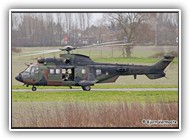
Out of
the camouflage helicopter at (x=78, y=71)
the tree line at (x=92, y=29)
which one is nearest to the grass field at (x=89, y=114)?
the camouflage helicopter at (x=78, y=71)

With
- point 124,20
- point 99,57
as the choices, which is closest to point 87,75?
point 99,57

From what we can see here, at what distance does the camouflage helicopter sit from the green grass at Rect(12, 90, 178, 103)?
9cm

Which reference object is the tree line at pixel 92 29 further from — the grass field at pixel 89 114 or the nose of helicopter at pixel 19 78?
the grass field at pixel 89 114

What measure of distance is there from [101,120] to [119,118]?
0.19 m

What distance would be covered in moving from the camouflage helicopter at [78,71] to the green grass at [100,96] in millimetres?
90

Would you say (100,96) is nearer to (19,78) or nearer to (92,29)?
(92,29)

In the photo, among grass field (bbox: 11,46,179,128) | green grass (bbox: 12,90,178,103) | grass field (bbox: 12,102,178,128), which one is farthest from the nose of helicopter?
grass field (bbox: 12,102,178,128)

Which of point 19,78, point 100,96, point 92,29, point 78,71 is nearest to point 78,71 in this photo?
point 78,71

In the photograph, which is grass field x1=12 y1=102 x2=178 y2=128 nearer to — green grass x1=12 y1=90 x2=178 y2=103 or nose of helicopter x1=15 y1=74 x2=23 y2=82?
green grass x1=12 y1=90 x2=178 y2=103

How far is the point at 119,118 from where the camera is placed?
23.7 feet

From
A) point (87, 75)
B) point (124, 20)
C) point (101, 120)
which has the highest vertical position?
point (124, 20)

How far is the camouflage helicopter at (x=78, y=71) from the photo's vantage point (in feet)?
24.1

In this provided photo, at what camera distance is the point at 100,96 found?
7.29 meters
